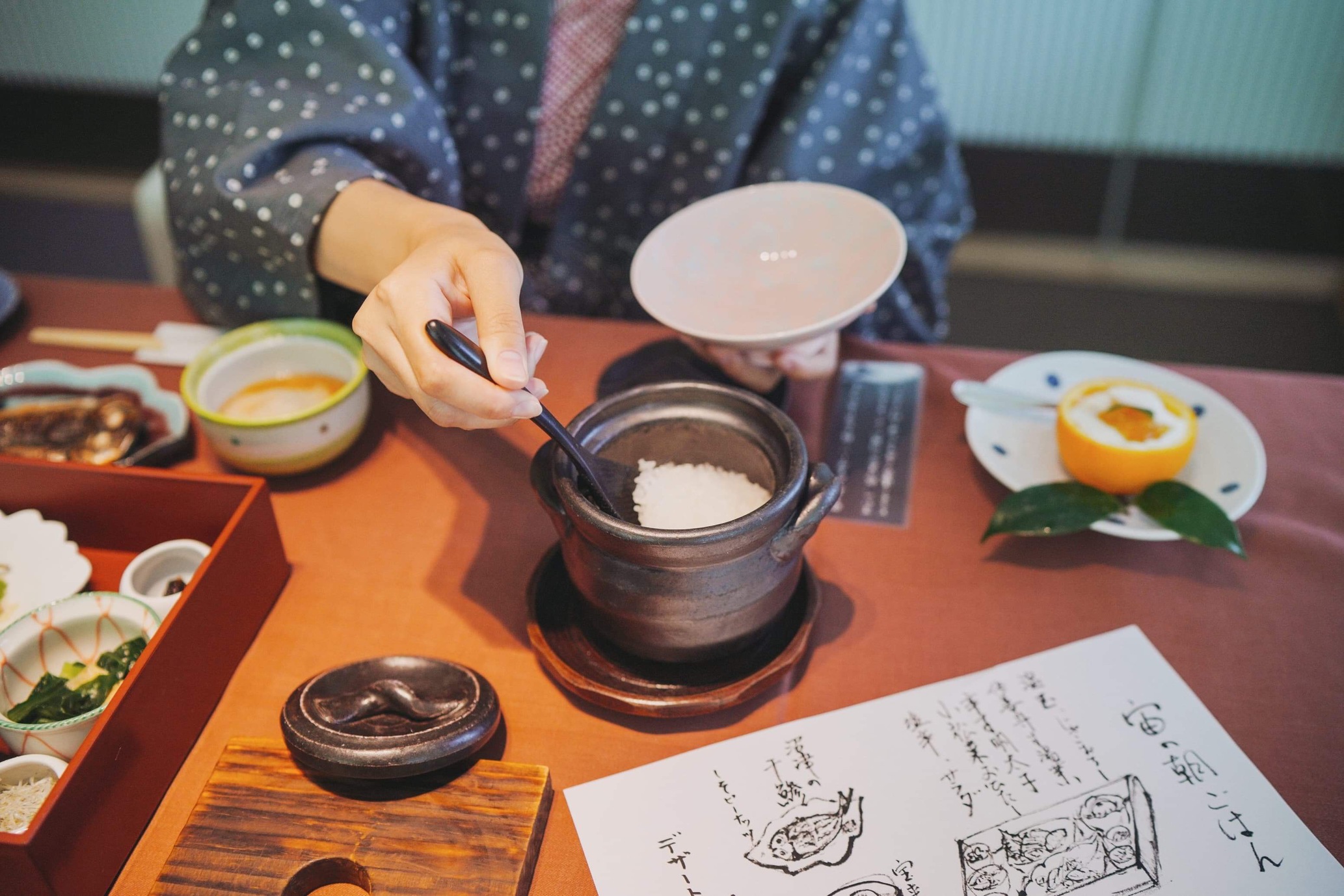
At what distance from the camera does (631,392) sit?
0.90 meters

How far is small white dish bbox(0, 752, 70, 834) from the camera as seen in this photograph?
0.74 meters

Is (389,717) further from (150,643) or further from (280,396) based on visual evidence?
(280,396)

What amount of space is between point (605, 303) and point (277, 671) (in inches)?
35.1

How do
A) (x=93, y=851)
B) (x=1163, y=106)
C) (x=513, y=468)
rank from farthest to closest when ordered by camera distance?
1. (x=1163, y=106)
2. (x=513, y=468)
3. (x=93, y=851)

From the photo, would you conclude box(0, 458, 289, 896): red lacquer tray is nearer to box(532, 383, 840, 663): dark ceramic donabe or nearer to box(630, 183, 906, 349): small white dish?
box(532, 383, 840, 663): dark ceramic donabe

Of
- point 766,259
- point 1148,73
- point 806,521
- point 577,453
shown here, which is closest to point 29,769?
point 577,453

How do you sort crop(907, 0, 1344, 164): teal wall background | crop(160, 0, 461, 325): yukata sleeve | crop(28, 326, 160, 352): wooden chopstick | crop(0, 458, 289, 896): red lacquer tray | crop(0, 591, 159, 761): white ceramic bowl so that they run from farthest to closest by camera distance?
crop(907, 0, 1344, 164): teal wall background, crop(28, 326, 160, 352): wooden chopstick, crop(160, 0, 461, 325): yukata sleeve, crop(0, 591, 159, 761): white ceramic bowl, crop(0, 458, 289, 896): red lacquer tray

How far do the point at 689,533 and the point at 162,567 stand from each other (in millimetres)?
570

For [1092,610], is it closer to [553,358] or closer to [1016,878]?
[1016,878]

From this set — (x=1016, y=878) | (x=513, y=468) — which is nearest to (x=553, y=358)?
(x=513, y=468)

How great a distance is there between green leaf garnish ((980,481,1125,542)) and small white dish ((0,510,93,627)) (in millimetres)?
921

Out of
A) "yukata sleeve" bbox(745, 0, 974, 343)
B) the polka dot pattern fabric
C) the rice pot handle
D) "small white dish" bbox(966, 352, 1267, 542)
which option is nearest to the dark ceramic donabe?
the rice pot handle

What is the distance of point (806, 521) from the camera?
774mm

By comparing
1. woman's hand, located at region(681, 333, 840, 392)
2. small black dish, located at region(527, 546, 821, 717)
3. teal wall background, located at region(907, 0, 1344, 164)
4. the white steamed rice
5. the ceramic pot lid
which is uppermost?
the white steamed rice
